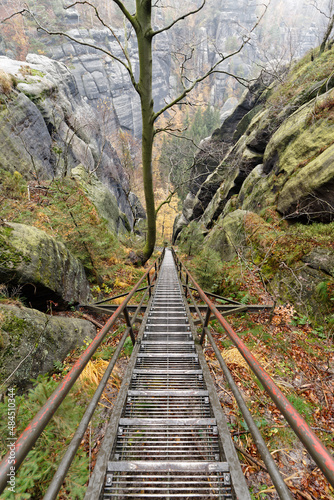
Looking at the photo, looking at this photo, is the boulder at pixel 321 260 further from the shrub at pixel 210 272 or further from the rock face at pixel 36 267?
the rock face at pixel 36 267

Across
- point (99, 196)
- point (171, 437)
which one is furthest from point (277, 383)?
point (99, 196)

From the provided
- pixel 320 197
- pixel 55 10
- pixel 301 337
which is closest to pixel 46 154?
pixel 320 197

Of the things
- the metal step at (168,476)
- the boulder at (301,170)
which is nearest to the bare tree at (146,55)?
the boulder at (301,170)

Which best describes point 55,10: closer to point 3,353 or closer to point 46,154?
point 46,154

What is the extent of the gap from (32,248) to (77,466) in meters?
3.69

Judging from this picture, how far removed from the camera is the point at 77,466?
6.39 ft

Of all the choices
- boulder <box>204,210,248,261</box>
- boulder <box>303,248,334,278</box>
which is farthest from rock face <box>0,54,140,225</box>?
boulder <box>303,248,334,278</box>

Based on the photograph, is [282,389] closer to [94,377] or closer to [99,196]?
[94,377]

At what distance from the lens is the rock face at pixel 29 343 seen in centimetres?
282

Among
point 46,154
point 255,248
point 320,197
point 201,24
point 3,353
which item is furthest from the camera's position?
point 201,24

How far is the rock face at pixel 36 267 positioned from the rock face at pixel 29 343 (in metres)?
0.72

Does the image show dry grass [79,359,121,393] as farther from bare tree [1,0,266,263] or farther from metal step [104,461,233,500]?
bare tree [1,0,266,263]

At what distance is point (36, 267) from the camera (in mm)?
4199

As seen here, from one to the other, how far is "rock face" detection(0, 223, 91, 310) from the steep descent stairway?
98.7 inches
